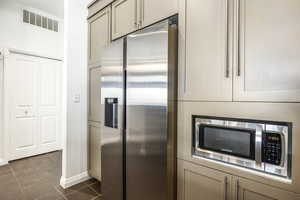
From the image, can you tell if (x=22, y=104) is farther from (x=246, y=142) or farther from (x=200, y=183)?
(x=246, y=142)

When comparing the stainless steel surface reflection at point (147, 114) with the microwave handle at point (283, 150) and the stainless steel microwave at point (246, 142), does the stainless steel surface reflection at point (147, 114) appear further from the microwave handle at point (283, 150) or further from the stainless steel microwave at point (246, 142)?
the microwave handle at point (283, 150)

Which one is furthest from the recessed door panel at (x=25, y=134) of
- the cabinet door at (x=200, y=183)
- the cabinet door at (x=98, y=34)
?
the cabinet door at (x=200, y=183)

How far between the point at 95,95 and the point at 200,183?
1.92 m

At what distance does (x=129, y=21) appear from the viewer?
193 centimetres

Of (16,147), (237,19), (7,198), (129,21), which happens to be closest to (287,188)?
(237,19)

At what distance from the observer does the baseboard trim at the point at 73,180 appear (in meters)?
2.49

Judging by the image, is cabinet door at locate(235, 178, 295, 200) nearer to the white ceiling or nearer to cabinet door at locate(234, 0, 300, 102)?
cabinet door at locate(234, 0, 300, 102)

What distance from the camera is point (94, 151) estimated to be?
2.57 meters

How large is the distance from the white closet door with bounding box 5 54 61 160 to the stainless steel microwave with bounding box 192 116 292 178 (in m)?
3.88

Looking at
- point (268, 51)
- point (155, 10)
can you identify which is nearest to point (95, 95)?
point (155, 10)

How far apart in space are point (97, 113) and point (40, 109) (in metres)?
2.27

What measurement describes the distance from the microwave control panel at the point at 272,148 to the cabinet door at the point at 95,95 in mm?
2071

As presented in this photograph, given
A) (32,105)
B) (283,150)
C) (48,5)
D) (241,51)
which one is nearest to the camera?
(283,150)

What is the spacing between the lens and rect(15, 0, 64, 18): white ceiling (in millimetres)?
3427
